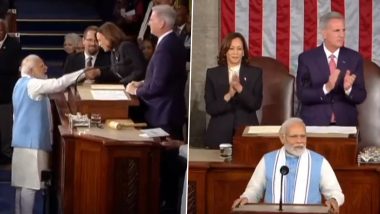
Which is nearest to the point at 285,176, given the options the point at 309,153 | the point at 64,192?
the point at 309,153

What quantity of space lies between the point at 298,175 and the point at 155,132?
516mm

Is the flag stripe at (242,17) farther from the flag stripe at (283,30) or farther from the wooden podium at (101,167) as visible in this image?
the wooden podium at (101,167)

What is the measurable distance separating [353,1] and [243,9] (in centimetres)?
34

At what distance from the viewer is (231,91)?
9.75 ft

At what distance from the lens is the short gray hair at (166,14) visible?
10.1 feet

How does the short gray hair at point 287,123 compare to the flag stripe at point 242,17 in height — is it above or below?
below

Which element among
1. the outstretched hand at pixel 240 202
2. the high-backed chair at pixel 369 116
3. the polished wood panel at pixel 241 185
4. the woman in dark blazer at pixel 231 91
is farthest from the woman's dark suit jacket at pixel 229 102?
the high-backed chair at pixel 369 116

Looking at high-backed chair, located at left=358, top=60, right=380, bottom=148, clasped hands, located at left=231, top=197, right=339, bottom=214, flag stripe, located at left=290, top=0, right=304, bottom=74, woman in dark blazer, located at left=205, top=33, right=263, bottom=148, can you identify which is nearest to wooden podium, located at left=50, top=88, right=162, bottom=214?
woman in dark blazer, located at left=205, top=33, right=263, bottom=148

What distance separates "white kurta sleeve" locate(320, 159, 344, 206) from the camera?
2.86 meters

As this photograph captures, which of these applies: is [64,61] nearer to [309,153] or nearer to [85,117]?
[85,117]

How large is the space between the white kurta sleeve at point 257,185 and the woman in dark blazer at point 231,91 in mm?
160

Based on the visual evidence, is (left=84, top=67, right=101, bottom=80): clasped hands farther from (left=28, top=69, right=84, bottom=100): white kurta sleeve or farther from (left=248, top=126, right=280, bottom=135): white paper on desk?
(left=248, top=126, right=280, bottom=135): white paper on desk

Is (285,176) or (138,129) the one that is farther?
(138,129)

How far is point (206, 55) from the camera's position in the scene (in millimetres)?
3008
